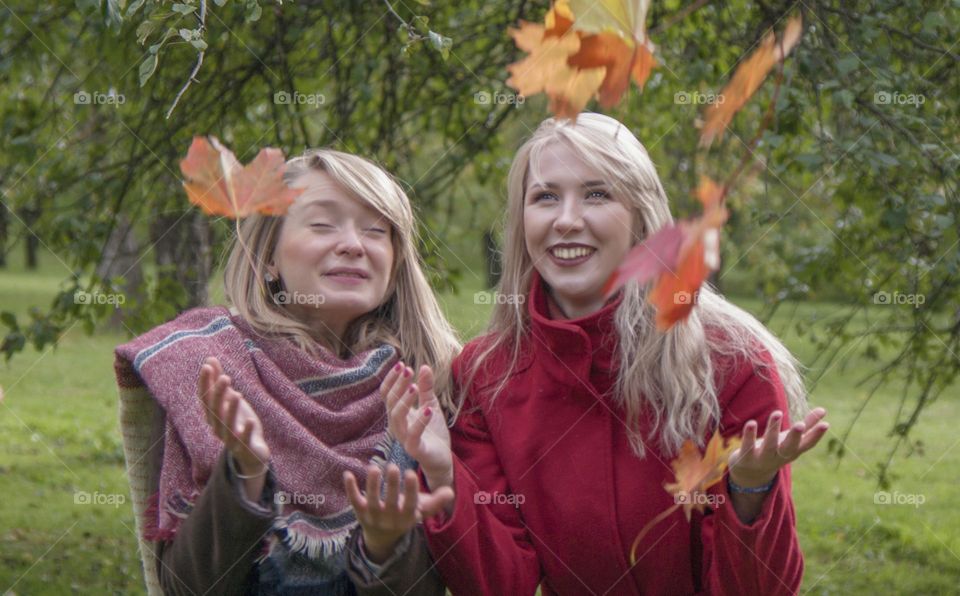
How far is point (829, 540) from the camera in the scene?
5863 mm

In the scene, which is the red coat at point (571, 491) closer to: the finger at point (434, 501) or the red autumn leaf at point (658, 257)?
the finger at point (434, 501)

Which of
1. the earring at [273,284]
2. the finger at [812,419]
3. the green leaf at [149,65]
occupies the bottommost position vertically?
the finger at [812,419]

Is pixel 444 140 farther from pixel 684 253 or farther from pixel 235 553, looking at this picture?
pixel 684 253

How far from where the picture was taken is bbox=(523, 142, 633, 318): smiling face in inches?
90.9

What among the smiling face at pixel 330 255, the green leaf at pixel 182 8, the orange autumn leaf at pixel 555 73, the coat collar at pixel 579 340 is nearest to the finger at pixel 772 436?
the coat collar at pixel 579 340

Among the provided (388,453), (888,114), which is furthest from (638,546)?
(888,114)

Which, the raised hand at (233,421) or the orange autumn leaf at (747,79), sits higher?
the orange autumn leaf at (747,79)

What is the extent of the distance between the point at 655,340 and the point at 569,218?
29 cm

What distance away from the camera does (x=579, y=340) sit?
232 cm

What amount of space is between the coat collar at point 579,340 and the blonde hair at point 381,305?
0.74 feet

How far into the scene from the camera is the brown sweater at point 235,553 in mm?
2078

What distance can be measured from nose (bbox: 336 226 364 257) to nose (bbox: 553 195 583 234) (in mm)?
380

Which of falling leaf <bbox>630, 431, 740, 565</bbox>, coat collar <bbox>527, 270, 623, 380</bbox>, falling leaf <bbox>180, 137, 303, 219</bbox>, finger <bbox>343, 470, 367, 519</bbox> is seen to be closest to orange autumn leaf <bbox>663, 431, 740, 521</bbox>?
falling leaf <bbox>630, 431, 740, 565</bbox>

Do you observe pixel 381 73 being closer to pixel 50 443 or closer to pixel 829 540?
pixel 829 540
